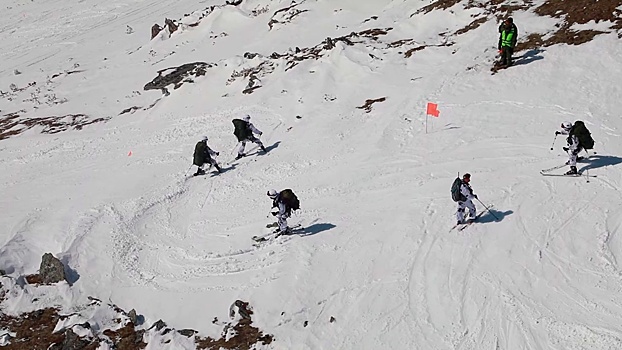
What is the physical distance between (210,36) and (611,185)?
35868 millimetres

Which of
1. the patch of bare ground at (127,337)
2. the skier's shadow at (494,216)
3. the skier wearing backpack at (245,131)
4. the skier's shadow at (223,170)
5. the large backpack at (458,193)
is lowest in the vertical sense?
the skier's shadow at (223,170)

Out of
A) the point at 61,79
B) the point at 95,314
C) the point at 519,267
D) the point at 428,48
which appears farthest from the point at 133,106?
the point at 519,267

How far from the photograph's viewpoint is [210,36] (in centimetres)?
4488

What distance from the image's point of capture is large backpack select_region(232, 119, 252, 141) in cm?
2147

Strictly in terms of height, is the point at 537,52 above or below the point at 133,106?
above

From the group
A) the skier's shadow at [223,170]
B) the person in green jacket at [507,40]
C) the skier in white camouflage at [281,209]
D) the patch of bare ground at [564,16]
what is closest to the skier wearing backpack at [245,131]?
the skier's shadow at [223,170]

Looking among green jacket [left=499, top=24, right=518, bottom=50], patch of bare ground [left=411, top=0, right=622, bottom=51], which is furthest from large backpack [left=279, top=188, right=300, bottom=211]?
patch of bare ground [left=411, top=0, right=622, bottom=51]

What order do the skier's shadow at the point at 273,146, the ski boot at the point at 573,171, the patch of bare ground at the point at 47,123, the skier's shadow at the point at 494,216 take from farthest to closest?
the patch of bare ground at the point at 47,123
the skier's shadow at the point at 273,146
the ski boot at the point at 573,171
the skier's shadow at the point at 494,216

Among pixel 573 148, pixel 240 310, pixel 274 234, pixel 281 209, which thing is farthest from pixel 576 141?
pixel 240 310

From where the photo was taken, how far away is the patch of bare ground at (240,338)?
1272cm

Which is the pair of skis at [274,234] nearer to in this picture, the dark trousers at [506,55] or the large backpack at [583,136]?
the large backpack at [583,136]

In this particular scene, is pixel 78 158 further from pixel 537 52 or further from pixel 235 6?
pixel 235 6

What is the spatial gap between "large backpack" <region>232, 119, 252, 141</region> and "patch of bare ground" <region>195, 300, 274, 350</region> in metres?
9.39

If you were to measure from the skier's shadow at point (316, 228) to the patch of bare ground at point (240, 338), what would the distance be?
136 inches
